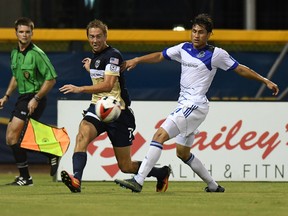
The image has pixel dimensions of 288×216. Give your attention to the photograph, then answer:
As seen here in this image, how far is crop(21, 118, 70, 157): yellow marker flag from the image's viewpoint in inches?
635

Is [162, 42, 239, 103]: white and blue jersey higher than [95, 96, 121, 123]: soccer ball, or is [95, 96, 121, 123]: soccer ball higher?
[162, 42, 239, 103]: white and blue jersey

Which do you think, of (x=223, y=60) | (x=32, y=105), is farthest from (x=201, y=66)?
(x=32, y=105)

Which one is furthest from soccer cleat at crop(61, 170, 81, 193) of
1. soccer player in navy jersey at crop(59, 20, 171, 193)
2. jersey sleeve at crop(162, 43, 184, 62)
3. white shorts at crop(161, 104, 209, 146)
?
jersey sleeve at crop(162, 43, 184, 62)

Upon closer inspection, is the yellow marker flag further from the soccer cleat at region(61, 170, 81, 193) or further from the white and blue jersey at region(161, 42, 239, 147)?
the white and blue jersey at region(161, 42, 239, 147)

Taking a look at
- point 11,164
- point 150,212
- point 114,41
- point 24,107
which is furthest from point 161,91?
point 150,212

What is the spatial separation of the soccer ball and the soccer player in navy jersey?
4.8 inches

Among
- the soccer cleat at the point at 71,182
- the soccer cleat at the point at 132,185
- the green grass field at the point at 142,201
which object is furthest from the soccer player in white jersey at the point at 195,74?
the soccer cleat at the point at 71,182

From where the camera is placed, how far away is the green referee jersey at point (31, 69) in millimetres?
15703

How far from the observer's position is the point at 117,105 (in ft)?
45.2

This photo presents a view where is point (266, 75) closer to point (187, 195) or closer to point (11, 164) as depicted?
point (11, 164)

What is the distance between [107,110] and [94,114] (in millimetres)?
250

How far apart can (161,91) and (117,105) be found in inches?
273

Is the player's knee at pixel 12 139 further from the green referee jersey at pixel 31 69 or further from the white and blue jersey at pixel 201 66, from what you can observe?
the white and blue jersey at pixel 201 66

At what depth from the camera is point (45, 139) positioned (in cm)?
1644
